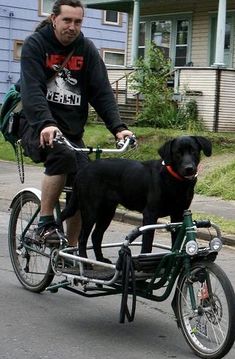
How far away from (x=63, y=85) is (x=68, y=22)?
19.8 inches

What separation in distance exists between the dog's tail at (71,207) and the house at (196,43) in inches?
518

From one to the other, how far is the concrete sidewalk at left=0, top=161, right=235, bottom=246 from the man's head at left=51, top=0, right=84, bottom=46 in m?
4.42

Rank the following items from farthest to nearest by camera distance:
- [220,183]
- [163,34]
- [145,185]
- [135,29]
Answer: [163,34]
[135,29]
[220,183]
[145,185]

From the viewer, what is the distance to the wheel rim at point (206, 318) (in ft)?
14.6

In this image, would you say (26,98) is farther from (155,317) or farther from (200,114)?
(200,114)

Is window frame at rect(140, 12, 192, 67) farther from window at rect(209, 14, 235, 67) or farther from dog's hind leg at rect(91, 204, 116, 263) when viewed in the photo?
dog's hind leg at rect(91, 204, 116, 263)

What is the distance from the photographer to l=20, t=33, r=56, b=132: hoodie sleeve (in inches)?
207

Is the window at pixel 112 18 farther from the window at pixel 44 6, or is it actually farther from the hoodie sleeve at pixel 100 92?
the hoodie sleeve at pixel 100 92

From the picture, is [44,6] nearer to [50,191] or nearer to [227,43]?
[227,43]

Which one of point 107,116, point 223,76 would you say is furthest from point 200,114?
point 107,116

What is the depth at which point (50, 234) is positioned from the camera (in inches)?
220

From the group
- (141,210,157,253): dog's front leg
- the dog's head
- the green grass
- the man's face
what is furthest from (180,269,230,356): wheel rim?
the green grass

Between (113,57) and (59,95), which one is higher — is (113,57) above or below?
above

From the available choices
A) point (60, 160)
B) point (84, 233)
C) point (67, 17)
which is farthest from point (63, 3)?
point (84, 233)
